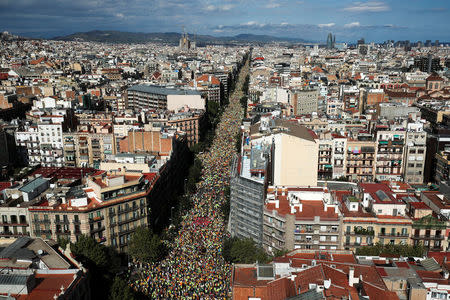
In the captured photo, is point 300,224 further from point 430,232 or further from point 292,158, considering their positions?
point 292,158

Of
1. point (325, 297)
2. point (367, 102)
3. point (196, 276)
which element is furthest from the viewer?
point (367, 102)

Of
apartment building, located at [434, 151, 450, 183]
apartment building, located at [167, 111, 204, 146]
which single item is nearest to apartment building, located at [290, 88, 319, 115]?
apartment building, located at [167, 111, 204, 146]

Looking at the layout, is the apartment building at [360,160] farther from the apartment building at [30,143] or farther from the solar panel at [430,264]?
the apartment building at [30,143]

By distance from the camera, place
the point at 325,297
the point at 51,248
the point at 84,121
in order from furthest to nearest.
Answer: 1. the point at 84,121
2. the point at 51,248
3. the point at 325,297

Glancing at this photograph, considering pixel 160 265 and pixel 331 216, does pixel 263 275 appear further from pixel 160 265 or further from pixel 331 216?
pixel 160 265

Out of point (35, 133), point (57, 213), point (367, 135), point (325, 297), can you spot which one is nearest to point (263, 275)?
point (325, 297)

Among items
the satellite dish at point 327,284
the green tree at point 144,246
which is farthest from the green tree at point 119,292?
the satellite dish at point 327,284

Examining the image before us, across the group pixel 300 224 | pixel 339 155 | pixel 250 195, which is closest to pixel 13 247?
pixel 250 195
